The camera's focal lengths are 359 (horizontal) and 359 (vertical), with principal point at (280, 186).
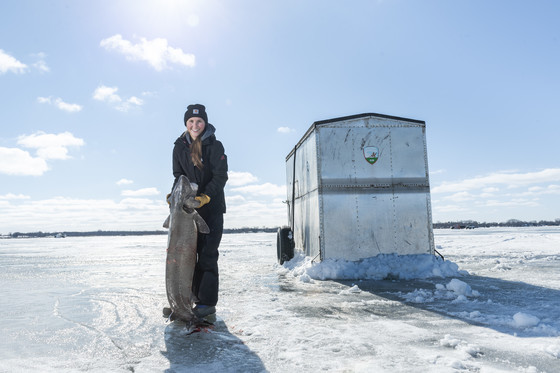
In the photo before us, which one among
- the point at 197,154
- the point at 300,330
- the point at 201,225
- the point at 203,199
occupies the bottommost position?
the point at 300,330

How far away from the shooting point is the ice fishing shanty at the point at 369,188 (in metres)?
7.09

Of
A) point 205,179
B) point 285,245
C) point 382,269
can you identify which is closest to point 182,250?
point 205,179

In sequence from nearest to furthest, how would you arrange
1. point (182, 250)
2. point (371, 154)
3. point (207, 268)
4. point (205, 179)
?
point (182, 250) → point (207, 268) → point (205, 179) → point (371, 154)

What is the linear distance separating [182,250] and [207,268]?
48 centimetres

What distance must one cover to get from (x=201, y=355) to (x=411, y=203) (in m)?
5.80

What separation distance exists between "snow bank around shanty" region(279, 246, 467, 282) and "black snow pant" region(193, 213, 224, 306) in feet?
9.56

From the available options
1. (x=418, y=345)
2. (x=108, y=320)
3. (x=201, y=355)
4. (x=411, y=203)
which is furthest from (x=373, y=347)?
(x=411, y=203)

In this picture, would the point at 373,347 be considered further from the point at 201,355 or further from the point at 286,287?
the point at 286,287

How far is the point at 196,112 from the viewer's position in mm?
3840

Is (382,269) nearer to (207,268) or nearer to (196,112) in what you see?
(207,268)

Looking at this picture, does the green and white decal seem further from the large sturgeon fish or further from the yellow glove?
the large sturgeon fish

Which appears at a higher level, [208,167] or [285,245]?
[208,167]

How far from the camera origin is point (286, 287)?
5.64 m

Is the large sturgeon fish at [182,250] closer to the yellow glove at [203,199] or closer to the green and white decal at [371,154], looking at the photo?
the yellow glove at [203,199]
